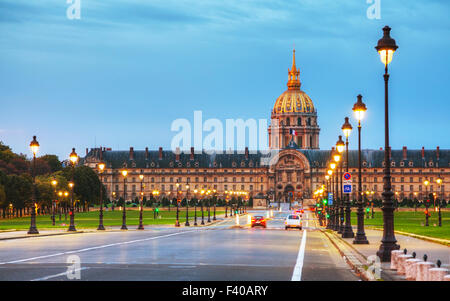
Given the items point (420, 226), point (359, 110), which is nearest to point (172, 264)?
point (359, 110)

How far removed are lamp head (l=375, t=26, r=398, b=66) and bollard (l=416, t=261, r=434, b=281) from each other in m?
9.76

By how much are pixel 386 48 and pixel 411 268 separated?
9314 millimetres

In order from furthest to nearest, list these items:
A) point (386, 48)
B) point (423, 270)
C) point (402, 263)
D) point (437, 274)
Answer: point (386, 48) < point (402, 263) < point (423, 270) < point (437, 274)

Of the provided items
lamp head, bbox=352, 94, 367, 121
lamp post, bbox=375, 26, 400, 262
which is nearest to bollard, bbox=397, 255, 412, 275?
lamp post, bbox=375, 26, 400, 262

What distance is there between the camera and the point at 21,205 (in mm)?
120938

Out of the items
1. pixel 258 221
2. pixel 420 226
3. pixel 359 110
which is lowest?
pixel 420 226

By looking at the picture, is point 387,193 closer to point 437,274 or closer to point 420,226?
point 437,274

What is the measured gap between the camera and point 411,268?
57.3 feet

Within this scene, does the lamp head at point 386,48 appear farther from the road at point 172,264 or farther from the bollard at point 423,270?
the bollard at point 423,270

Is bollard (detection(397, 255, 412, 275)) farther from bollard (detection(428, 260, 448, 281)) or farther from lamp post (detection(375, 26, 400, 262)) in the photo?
lamp post (detection(375, 26, 400, 262))

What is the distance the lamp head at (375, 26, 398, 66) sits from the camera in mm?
24922
